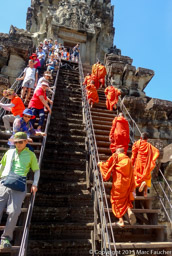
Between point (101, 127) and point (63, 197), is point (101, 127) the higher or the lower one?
the higher one

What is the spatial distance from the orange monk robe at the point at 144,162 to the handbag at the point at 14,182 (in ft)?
8.55

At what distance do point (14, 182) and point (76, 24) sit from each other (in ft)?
53.4

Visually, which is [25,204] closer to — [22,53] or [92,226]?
[92,226]

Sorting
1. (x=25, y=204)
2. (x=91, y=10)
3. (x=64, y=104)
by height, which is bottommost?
(x=25, y=204)

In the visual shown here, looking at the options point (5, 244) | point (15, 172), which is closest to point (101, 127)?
point (15, 172)

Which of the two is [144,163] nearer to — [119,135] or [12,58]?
[119,135]

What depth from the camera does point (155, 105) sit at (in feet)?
25.1

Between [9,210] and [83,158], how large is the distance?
2.89m

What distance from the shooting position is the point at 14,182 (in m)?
2.69

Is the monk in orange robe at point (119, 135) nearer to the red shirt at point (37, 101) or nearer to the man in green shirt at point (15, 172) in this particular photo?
the red shirt at point (37, 101)

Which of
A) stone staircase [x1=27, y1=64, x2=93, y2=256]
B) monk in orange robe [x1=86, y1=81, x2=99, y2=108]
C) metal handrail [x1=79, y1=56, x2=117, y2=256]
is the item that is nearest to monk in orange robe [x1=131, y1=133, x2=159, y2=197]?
metal handrail [x1=79, y1=56, x2=117, y2=256]

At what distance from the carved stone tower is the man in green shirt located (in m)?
13.8

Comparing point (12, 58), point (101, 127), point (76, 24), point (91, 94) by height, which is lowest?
point (101, 127)

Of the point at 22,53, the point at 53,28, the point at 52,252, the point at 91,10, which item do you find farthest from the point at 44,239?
the point at 91,10
